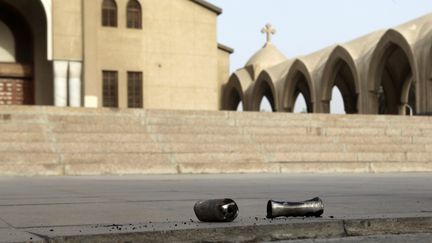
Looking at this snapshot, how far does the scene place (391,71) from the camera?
4075 cm

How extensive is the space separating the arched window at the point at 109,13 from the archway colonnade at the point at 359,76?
13876 millimetres

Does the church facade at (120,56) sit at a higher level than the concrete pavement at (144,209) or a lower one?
higher

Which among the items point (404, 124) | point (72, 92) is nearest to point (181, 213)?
point (404, 124)

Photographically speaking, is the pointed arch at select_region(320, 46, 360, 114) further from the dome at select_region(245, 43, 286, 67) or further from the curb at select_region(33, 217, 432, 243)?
the curb at select_region(33, 217, 432, 243)

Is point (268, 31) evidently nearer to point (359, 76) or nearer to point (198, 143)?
point (359, 76)

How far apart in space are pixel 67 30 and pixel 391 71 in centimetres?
2179

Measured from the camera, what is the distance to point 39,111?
1636cm

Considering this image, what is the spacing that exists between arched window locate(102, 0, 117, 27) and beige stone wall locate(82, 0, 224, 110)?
217 millimetres

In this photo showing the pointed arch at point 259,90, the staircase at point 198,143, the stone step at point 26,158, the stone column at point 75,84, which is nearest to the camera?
the stone step at point 26,158

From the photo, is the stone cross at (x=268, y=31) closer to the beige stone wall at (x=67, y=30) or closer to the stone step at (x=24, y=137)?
the beige stone wall at (x=67, y=30)

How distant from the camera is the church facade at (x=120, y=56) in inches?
1108

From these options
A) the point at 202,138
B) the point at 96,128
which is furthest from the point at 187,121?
the point at 96,128

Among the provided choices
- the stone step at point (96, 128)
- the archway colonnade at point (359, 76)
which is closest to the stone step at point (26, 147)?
the stone step at point (96, 128)

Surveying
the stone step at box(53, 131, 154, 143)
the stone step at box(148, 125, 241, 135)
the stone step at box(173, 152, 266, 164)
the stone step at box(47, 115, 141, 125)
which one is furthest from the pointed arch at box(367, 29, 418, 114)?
the stone step at box(53, 131, 154, 143)
